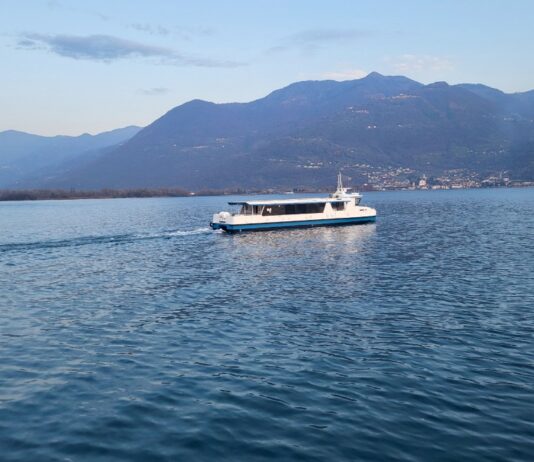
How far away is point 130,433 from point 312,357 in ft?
28.1

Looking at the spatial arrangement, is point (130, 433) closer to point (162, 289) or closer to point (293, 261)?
point (162, 289)

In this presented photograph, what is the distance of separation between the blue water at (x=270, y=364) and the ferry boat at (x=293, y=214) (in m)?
32.4

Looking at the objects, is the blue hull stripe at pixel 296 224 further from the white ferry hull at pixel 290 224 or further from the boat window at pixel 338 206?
the boat window at pixel 338 206

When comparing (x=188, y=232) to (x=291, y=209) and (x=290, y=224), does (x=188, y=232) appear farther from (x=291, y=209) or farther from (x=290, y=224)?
(x=291, y=209)

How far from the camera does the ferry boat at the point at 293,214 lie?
7512 centimetres

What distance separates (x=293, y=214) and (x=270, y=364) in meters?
61.9

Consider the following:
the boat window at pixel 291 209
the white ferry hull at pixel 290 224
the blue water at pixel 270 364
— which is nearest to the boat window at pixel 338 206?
the white ferry hull at pixel 290 224

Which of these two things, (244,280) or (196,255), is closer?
(244,280)

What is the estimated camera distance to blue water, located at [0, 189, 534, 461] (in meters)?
14.1

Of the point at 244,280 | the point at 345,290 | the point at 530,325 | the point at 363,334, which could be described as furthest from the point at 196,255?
the point at 530,325

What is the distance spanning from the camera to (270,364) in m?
19.9

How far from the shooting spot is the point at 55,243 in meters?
64.6

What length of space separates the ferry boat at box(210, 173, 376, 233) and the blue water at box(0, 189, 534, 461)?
106 feet

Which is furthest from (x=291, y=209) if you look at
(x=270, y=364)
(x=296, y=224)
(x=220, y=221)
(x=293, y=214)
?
(x=270, y=364)
